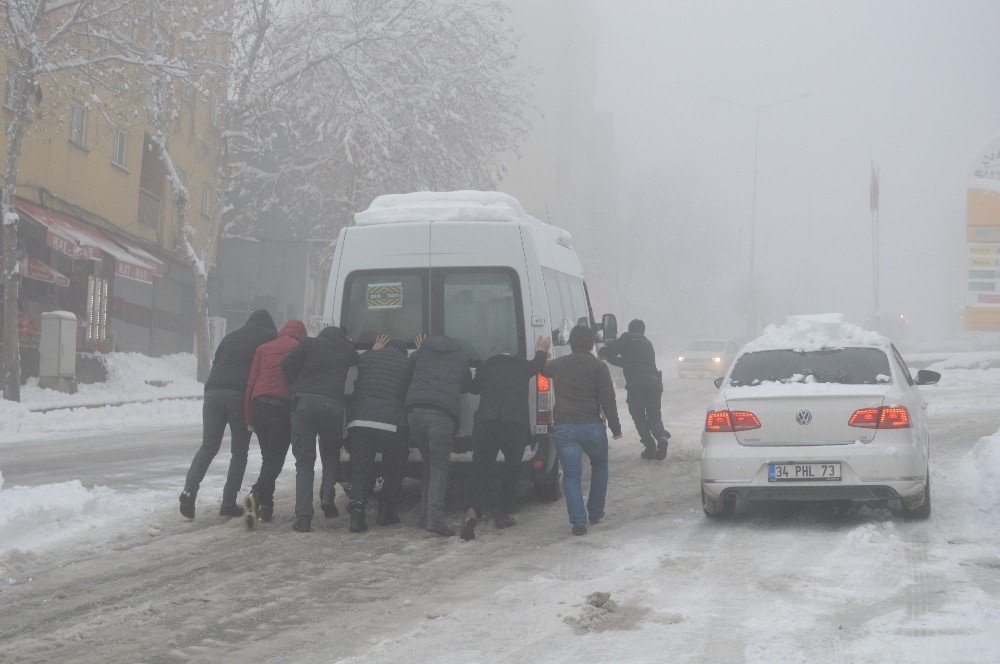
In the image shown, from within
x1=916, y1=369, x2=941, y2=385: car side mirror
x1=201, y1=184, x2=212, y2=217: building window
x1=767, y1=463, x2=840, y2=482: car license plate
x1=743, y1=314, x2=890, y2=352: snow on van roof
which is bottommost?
x1=767, y1=463, x2=840, y2=482: car license plate

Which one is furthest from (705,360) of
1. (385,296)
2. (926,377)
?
(385,296)

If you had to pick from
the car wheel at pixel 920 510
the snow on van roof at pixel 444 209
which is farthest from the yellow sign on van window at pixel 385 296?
the car wheel at pixel 920 510

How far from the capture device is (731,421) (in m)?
8.98

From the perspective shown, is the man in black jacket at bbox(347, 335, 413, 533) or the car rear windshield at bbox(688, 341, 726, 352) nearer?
the man in black jacket at bbox(347, 335, 413, 533)

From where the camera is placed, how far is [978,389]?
27016 millimetres

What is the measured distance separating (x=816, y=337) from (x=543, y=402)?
95.1 inches

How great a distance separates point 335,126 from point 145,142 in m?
5.90

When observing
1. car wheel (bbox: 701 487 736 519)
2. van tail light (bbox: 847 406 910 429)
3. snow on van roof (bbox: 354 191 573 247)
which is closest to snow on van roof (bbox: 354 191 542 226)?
snow on van roof (bbox: 354 191 573 247)

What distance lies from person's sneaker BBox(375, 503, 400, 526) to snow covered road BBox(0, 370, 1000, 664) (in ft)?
0.55

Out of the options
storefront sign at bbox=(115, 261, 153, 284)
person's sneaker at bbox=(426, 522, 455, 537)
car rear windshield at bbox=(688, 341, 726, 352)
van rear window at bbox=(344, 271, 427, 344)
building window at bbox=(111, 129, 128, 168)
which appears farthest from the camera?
car rear windshield at bbox=(688, 341, 726, 352)

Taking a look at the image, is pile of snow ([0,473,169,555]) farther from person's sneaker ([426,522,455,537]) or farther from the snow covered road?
person's sneaker ([426,522,455,537])

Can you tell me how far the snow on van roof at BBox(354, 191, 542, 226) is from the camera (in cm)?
1014

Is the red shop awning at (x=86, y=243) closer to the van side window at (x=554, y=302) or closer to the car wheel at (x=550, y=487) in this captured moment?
the van side window at (x=554, y=302)

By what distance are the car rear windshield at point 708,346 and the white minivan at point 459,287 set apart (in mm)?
30627
